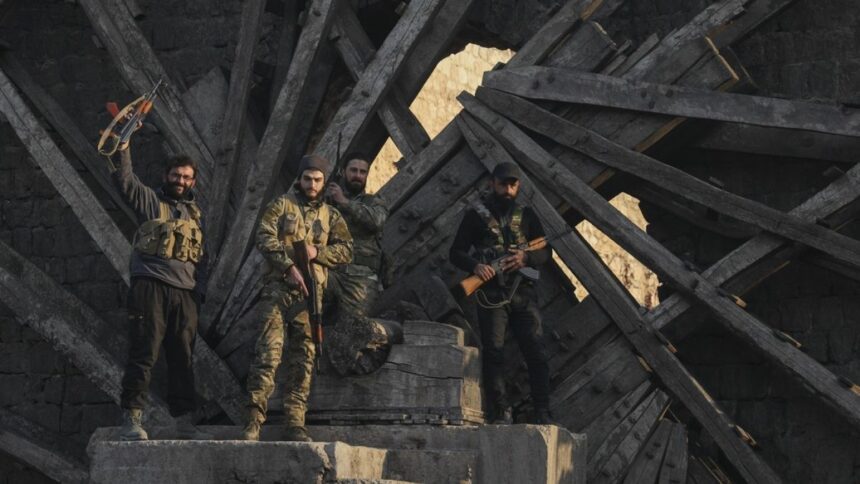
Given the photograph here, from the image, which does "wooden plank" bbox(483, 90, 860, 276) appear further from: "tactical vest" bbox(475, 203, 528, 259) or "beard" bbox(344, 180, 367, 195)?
"beard" bbox(344, 180, 367, 195)

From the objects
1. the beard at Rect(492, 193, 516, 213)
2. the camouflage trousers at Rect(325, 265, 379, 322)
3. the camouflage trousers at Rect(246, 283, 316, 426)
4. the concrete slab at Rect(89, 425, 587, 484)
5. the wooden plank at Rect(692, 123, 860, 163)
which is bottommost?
the concrete slab at Rect(89, 425, 587, 484)

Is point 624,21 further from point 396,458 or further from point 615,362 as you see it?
point 396,458

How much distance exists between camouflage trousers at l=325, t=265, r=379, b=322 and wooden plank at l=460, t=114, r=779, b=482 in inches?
47.8

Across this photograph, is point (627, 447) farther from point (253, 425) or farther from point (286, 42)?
point (286, 42)

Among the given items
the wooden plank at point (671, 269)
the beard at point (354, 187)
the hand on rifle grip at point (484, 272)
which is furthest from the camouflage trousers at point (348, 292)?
the wooden plank at point (671, 269)

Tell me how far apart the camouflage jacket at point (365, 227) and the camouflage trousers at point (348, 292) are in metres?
0.03

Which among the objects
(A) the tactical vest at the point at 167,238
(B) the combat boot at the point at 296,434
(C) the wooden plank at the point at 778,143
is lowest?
(B) the combat boot at the point at 296,434

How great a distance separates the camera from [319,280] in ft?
27.2

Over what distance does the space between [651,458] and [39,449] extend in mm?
4092

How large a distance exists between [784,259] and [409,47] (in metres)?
2.60

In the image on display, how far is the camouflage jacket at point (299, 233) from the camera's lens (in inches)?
324

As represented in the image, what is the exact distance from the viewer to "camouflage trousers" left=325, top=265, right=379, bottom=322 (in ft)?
28.6

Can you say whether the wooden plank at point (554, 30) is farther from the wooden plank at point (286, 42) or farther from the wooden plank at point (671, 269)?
the wooden plank at point (286, 42)

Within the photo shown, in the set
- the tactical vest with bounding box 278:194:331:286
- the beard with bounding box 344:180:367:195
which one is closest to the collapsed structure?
the tactical vest with bounding box 278:194:331:286
